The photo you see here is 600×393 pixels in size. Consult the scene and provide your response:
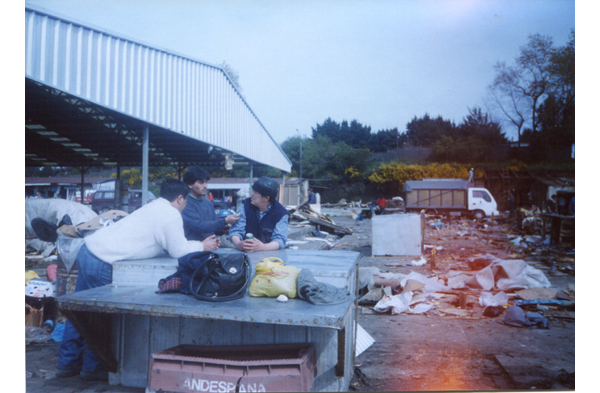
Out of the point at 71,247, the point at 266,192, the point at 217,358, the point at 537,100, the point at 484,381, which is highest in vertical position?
the point at 537,100

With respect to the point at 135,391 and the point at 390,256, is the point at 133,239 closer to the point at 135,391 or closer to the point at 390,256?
the point at 135,391

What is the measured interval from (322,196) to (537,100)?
15310 mm

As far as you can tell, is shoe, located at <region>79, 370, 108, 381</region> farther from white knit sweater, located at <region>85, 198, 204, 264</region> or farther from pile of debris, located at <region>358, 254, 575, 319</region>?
pile of debris, located at <region>358, 254, 575, 319</region>

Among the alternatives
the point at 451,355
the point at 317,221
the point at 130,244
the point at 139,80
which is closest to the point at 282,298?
the point at 130,244

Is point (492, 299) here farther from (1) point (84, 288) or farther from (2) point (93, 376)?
(1) point (84, 288)

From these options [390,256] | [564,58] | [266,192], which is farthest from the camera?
[390,256]

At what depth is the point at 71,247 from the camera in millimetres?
3705

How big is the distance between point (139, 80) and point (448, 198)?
1604cm

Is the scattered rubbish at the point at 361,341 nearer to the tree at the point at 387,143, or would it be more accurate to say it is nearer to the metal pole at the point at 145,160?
the metal pole at the point at 145,160

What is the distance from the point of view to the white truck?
695 inches

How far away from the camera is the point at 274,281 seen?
7.77 ft

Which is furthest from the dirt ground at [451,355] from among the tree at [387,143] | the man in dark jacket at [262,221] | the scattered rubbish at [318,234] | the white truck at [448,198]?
the white truck at [448,198]

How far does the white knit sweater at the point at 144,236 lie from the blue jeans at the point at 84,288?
78mm

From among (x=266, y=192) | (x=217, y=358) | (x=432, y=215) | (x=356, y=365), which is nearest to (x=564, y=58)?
(x=266, y=192)
